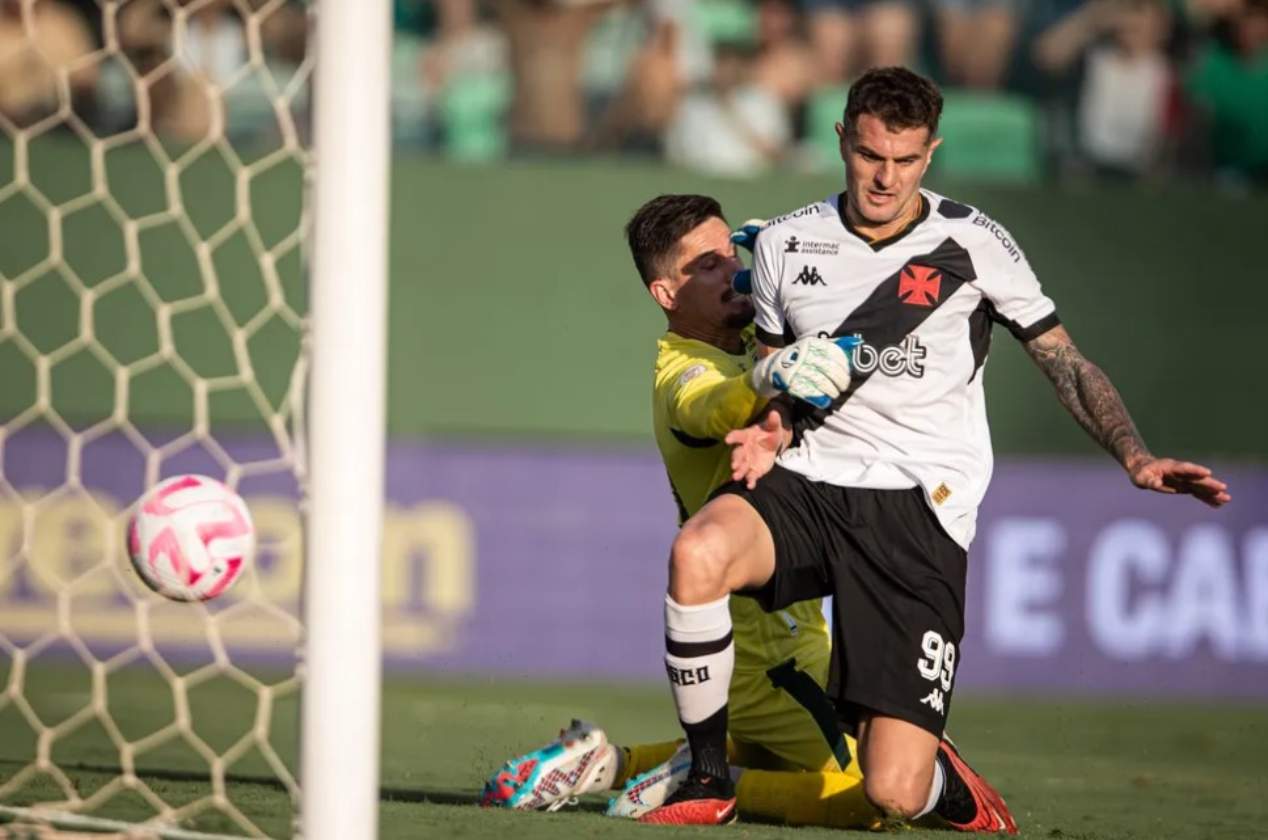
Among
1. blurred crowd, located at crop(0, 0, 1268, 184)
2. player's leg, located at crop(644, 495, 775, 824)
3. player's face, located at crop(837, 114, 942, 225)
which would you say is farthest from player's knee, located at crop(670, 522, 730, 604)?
blurred crowd, located at crop(0, 0, 1268, 184)

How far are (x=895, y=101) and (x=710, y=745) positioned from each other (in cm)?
171

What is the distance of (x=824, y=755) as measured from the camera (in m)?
5.44

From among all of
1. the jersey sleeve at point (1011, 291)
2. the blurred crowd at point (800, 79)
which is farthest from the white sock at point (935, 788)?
the blurred crowd at point (800, 79)

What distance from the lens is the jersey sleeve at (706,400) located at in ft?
16.1

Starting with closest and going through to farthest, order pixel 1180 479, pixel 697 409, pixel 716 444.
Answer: pixel 1180 479 < pixel 697 409 < pixel 716 444

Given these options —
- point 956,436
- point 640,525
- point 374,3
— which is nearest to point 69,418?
point 640,525

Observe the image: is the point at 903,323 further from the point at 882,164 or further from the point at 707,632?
the point at 707,632

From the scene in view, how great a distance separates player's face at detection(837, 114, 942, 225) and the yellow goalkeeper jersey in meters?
0.59

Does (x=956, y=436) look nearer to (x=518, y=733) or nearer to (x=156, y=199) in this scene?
(x=518, y=733)

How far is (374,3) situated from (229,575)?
1.63 meters

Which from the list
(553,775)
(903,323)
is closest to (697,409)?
(903,323)

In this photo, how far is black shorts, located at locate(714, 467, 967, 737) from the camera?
5.04m

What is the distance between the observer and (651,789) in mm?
5074

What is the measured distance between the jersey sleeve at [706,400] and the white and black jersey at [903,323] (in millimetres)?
212
